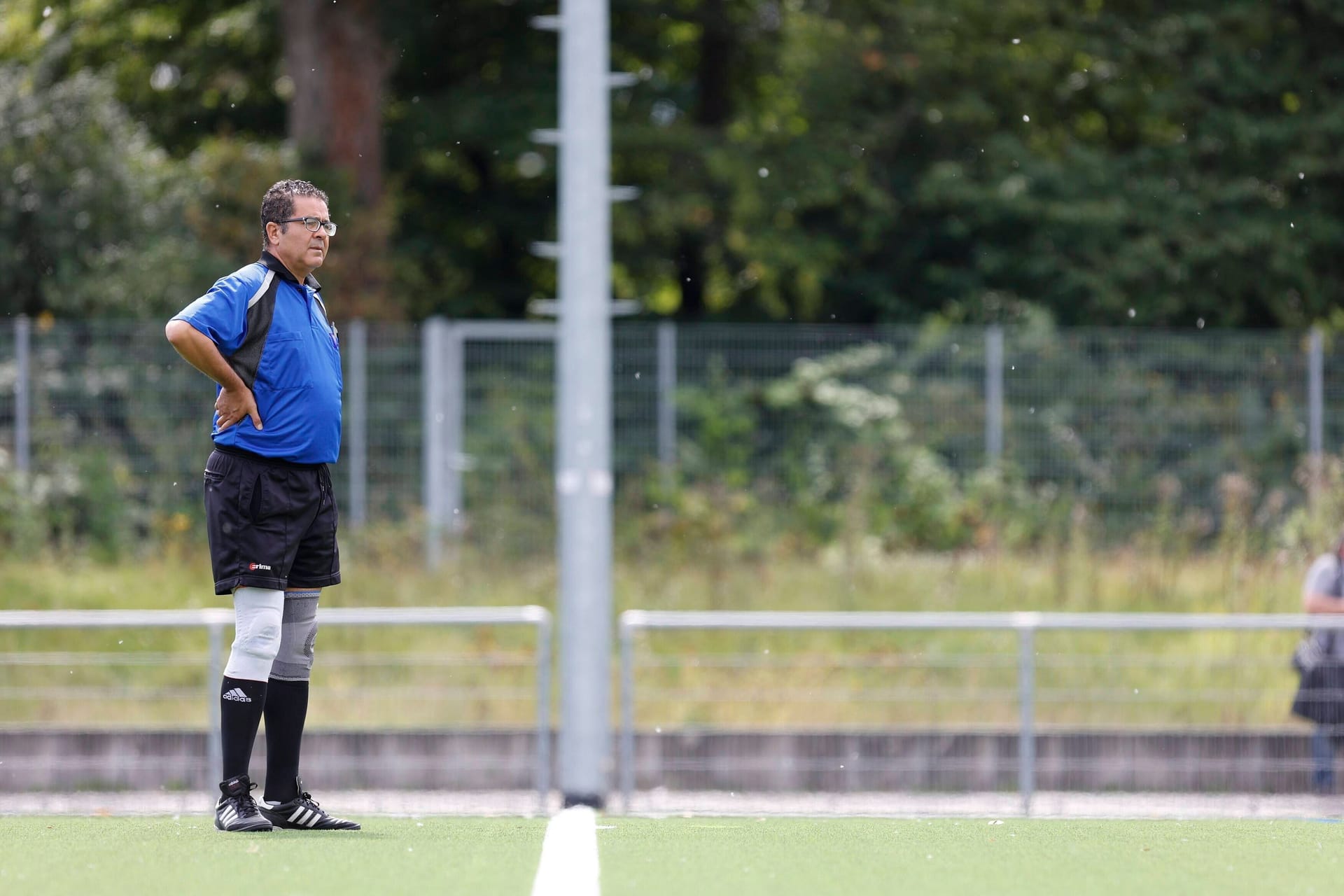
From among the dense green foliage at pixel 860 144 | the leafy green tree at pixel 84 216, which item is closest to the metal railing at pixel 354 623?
the leafy green tree at pixel 84 216

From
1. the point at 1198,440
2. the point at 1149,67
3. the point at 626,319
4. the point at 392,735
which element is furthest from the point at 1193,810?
the point at 1149,67

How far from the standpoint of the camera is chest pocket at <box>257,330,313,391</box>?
525cm

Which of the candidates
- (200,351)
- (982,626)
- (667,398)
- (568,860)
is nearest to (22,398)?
(667,398)

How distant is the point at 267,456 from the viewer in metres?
5.23

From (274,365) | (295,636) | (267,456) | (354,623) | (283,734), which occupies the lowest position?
(283,734)

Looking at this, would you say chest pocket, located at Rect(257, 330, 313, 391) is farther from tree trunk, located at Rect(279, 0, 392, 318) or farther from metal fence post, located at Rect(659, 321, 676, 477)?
tree trunk, located at Rect(279, 0, 392, 318)

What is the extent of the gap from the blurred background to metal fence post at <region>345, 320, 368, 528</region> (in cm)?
3

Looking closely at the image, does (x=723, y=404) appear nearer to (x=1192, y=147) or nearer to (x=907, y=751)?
(x=907, y=751)

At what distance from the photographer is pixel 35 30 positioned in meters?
24.1

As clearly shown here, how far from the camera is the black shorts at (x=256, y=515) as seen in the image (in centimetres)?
518

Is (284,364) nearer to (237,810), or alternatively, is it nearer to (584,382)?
(237,810)

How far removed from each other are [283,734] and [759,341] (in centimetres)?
994

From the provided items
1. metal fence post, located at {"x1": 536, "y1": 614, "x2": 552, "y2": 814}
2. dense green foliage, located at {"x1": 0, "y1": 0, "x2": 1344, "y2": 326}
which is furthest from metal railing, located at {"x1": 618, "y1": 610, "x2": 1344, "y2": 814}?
dense green foliage, located at {"x1": 0, "y1": 0, "x2": 1344, "y2": 326}

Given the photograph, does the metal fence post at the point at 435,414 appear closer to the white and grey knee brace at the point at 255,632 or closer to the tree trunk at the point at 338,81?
the tree trunk at the point at 338,81
